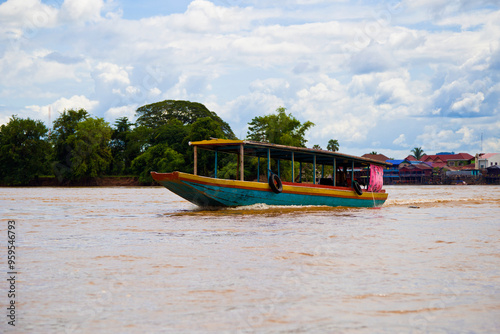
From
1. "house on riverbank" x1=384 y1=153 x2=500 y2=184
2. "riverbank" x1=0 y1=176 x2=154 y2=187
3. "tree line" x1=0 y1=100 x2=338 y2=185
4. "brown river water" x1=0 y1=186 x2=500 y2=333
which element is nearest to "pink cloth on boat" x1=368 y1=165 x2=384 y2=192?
"brown river water" x1=0 y1=186 x2=500 y2=333

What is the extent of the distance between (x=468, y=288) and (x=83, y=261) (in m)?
5.41

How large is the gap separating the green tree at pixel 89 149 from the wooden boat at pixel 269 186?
166 feet

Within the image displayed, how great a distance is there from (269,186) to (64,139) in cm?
6053

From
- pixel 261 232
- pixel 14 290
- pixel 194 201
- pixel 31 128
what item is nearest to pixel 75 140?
pixel 31 128

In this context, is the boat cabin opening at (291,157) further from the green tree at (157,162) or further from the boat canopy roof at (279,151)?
the green tree at (157,162)

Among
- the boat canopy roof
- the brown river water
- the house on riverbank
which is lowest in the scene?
the brown river water

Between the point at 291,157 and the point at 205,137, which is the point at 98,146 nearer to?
the point at 205,137

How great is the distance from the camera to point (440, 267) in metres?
7.51

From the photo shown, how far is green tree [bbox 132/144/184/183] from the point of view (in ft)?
214

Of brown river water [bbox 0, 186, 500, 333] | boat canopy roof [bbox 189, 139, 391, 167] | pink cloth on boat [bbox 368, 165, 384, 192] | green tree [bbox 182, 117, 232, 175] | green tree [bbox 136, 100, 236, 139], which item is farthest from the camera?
green tree [bbox 136, 100, 236, 139]

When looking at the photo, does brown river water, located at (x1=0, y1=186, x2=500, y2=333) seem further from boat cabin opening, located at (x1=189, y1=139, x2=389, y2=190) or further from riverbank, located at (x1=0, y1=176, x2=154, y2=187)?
riverbank, located at (x1=0, y1=176, x2=154, y2=187)

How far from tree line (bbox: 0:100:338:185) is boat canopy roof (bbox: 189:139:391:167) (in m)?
39.0

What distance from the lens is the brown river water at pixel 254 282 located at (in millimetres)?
4816

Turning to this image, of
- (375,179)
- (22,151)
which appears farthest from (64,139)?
(375,179)
